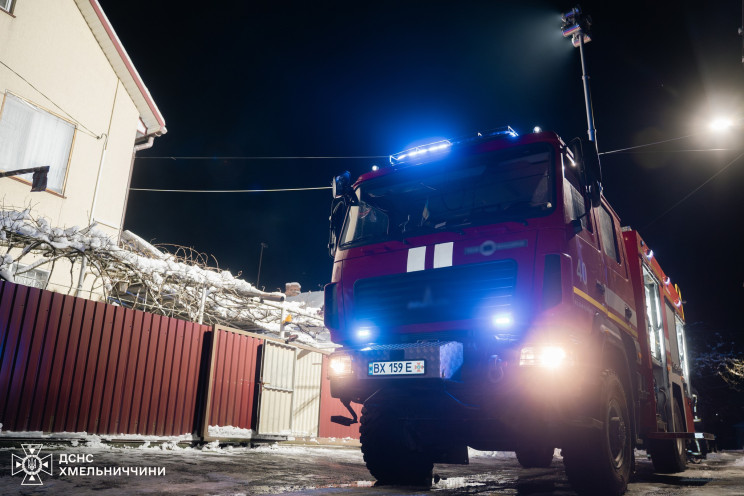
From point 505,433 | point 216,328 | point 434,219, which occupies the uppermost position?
point 434,219

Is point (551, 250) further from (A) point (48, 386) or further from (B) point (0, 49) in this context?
(B) point (0, 49)

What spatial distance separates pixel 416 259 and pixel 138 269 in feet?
20.1

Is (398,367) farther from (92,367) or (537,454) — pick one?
(92,367)

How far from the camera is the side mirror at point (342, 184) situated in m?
5.62

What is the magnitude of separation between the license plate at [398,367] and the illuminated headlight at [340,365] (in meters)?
0.25

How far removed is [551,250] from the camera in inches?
163

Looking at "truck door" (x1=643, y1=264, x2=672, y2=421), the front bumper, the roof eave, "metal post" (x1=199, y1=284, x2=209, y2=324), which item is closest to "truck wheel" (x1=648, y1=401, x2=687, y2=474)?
"truck door" (x1=643, y1=264, x2=672, y2=421)

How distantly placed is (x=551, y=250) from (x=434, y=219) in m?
1.19

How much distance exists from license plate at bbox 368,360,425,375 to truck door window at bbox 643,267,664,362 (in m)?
3.90

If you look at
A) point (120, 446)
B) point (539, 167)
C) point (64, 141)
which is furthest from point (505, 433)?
point (64, 141)

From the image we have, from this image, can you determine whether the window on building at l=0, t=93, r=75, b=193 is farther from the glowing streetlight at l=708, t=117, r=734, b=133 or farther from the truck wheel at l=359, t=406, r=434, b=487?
the glowing streetlight at l=708, t=117, r=734, b=133

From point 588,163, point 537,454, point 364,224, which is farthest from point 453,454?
point 588,163

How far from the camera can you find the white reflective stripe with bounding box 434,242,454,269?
452cm

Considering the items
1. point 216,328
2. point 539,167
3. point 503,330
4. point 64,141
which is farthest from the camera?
point 64,141
